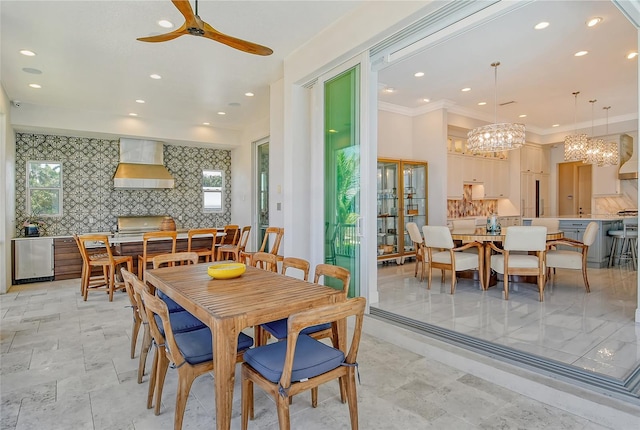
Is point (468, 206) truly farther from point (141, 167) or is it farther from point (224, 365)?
point (224, 365)

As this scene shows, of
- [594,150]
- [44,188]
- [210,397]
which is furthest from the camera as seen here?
[44,188]

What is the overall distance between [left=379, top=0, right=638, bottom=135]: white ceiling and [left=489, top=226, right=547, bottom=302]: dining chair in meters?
2.26

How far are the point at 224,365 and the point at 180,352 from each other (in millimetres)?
361

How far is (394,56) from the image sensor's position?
399 centimetres

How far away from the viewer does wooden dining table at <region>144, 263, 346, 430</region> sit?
1653 millimetres

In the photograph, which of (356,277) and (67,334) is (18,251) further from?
(356,277)

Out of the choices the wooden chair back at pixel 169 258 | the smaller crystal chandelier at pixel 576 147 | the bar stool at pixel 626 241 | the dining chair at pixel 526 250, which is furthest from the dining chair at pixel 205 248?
the bar stool at pixel 626 241

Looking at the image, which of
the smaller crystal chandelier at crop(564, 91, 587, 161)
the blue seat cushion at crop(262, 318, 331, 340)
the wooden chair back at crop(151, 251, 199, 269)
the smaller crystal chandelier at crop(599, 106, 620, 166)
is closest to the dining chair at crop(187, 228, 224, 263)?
the wooden chair back at crop(151, 251, 199, 269)

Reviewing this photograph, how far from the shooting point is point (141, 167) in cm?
731

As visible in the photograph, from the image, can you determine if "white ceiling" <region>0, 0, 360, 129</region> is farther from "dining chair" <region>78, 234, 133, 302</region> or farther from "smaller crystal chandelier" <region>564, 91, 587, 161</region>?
"smaller crystal chandelier" <region>564, 91, 587, 161</region>

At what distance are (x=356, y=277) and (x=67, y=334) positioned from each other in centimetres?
300

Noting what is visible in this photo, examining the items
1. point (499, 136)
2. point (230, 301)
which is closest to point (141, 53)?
point (230, 301)

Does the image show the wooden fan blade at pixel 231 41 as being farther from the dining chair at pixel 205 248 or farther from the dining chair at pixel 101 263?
the dining chair at pixel 101 263

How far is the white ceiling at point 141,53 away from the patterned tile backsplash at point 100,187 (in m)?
0.96
